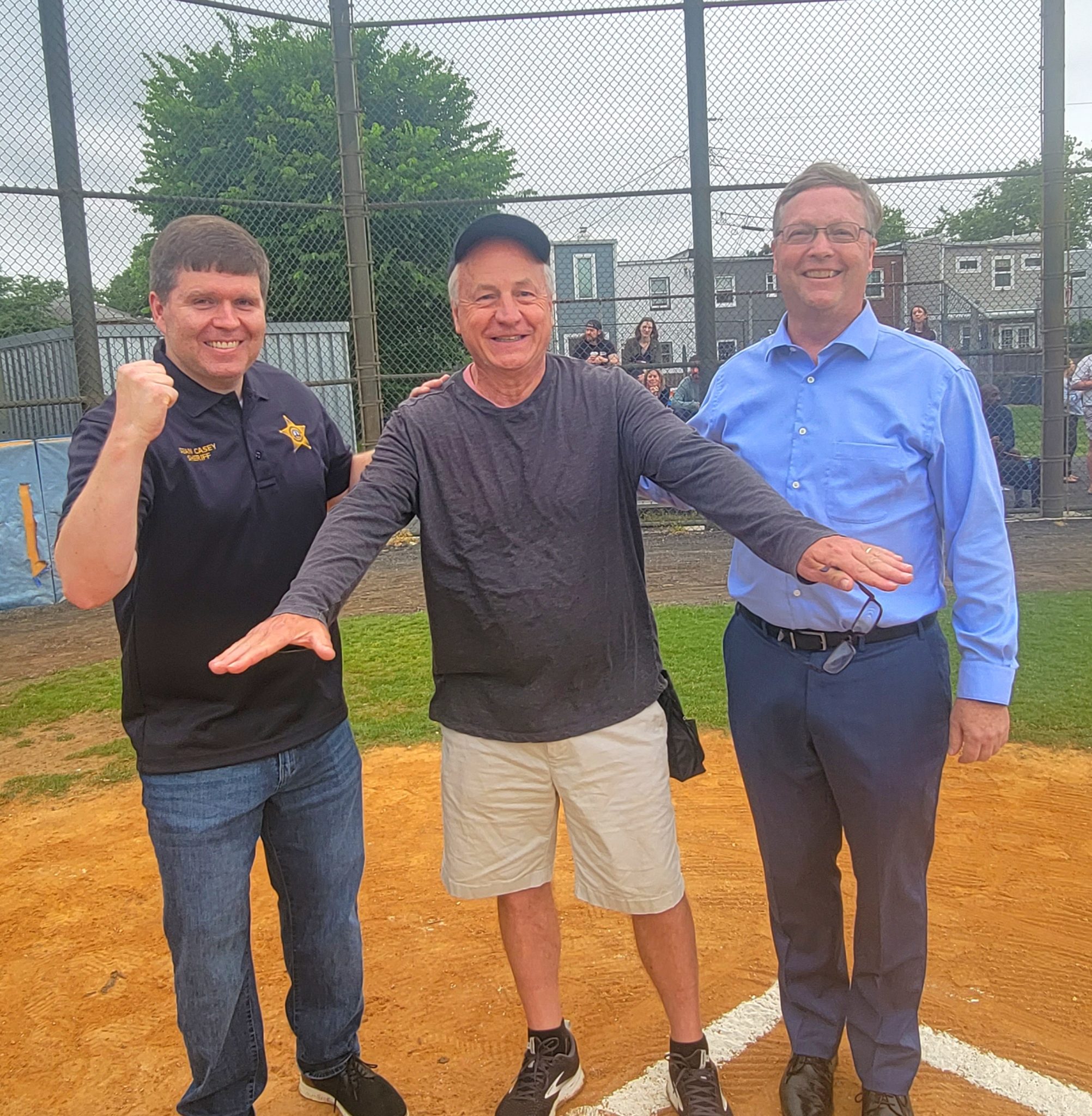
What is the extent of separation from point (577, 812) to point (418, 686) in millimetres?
3902

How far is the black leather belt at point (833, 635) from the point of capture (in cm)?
252

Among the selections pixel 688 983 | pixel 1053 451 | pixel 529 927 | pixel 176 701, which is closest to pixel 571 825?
pixel 529 927

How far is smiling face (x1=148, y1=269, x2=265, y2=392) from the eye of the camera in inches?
94.5

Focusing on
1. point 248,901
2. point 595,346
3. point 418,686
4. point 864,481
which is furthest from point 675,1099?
point 595,346

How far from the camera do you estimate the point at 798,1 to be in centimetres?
971

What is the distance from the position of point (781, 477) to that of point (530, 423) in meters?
0.65

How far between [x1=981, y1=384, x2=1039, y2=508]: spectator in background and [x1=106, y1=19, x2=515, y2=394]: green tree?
5.74 metres

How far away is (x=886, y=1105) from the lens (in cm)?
263

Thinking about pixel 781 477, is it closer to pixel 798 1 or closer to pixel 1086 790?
pixel 1086 790

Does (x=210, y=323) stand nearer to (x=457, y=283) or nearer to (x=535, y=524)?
(x=457, y=283)

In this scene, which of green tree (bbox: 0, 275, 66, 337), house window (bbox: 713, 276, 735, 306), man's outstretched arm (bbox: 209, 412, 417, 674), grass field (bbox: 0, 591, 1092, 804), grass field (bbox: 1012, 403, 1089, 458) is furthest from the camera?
grass field (bbox: 1012, 403, 1089, 458)

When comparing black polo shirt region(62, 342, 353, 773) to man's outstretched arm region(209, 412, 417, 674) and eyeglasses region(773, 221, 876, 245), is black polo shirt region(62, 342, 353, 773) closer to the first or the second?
man's outstretched arm region(209, 412, 417, 674)

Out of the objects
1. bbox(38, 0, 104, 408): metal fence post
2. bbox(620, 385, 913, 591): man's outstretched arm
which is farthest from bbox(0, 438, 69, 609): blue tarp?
bbox(620, 385, 913, 591): man's outstretched arm

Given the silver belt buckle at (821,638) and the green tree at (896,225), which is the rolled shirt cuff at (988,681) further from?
the green tree at (896,225)
